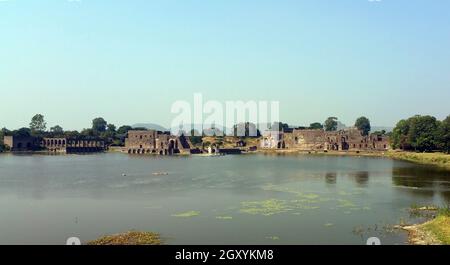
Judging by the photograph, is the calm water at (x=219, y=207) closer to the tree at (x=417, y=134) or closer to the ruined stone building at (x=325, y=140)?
the tree at (x=417, y=134)

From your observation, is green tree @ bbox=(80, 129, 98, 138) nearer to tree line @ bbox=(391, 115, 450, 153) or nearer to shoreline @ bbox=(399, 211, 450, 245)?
tree line @ bbox=(391, 115, 450, 153)

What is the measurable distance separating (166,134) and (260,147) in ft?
84.3

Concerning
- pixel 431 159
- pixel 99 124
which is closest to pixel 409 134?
pixel 431 159

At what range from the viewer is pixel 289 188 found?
39.3 meters

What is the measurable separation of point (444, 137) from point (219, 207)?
6351 cm

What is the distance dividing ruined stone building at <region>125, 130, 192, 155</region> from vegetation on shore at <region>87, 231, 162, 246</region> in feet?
304

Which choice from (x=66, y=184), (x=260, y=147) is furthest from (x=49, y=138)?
(x=66, y=184)

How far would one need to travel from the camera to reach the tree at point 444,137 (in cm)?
7941

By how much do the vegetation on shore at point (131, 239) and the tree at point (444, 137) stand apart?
71424mm

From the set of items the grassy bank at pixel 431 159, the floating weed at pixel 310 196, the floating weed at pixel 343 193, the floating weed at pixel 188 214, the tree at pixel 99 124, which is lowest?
the floating weed at pixel 188 214

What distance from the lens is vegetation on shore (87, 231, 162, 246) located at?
1934 centimetres

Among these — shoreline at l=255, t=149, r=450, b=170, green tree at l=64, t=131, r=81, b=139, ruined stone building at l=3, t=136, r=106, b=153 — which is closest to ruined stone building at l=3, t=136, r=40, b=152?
ruined stone building at l=3, t=136, r=106, b=153

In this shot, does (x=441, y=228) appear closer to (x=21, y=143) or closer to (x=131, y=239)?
(x=131, y=239)

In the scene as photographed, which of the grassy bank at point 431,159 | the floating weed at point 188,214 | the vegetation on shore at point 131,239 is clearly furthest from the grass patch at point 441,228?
the grassy bank at point 431,159
